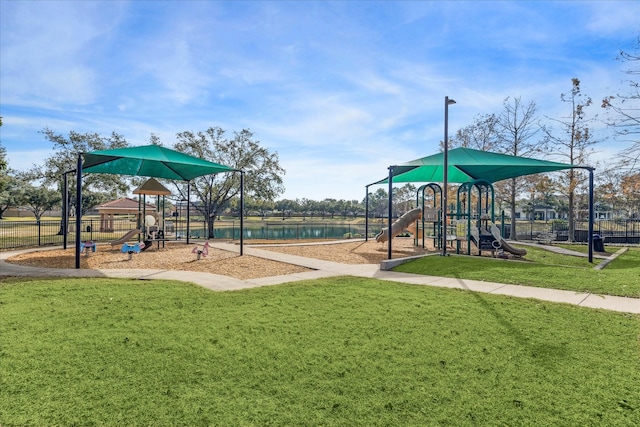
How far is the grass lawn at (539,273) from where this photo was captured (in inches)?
312

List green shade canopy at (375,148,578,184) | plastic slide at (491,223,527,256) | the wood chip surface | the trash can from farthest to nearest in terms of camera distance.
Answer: the trash can, plastic slide at (491,223,527,256), green shade canopy at (375,148,578,184), the wood chip surface

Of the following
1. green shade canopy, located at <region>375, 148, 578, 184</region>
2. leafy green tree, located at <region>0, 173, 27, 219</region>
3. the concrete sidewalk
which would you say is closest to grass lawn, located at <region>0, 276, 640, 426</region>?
the concrete sidewalk

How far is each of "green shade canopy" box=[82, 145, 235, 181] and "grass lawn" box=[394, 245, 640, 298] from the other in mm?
8646

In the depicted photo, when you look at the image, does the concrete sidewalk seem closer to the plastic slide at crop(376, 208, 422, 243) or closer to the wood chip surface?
the wood chip surface

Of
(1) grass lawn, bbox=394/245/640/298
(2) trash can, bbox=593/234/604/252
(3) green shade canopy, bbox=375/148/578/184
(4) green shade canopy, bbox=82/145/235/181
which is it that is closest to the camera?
(1) grass lawn, bbox=394/245/640/298

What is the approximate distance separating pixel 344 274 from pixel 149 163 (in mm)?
12610

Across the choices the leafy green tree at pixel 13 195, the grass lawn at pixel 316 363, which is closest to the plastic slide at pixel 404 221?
the grass lawn at pixel 316 363

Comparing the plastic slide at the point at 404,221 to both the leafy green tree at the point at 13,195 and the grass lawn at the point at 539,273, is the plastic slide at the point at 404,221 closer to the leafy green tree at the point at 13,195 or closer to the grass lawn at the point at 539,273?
the grass lawn at the point at 539,273

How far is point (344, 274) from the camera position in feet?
32.6

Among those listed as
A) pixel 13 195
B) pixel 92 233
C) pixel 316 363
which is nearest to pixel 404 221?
pixel 316 363

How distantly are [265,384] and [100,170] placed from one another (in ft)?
55.7

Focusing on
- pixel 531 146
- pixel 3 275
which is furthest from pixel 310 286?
pixel 531 146

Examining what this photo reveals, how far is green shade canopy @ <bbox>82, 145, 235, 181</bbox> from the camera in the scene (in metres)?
12.3

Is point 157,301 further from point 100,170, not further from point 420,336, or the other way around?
point 100,170
